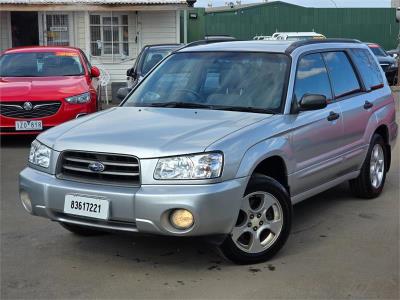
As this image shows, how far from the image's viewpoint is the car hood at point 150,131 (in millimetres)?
4027

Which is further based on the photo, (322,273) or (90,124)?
(90,124)

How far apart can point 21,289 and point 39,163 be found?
3.10ft

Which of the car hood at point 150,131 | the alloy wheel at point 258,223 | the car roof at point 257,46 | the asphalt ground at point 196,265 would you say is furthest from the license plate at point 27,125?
the alloy wheel at point 258,223

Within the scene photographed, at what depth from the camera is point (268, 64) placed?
514 cm

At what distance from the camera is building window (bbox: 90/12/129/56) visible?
1636 centimetres

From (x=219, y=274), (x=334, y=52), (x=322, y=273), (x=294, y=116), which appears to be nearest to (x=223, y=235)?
(x=219, y=274)

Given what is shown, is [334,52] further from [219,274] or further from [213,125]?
[219,274]

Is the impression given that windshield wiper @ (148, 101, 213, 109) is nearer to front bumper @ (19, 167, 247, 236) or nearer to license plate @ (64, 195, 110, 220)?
front bumper @ (19, 167, 247, 236)

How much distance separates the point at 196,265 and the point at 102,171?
3.25 ft

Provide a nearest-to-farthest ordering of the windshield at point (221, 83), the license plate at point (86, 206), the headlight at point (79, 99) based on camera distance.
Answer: the license plate at point (86, 206)
the windshield at point (221, 83)
the headlight at point (79, 99)

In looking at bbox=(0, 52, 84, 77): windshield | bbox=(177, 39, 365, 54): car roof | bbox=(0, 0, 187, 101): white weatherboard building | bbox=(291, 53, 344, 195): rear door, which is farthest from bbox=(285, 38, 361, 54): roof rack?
bbox=(0, 0, 187, 101): white weatherboard building

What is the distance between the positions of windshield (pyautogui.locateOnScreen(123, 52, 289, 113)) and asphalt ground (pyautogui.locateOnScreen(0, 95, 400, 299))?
3.80ft

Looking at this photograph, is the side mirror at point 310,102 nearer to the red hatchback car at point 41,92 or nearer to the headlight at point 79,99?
the red hatchback car at point 41,92

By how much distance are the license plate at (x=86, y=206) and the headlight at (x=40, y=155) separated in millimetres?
400
